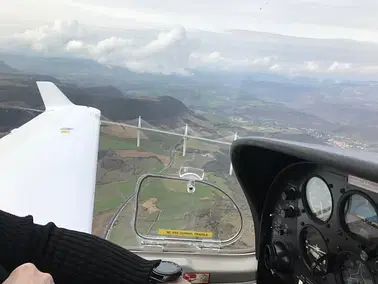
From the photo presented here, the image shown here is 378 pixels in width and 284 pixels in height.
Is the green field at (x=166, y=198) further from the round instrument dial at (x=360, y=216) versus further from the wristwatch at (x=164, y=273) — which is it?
the wristwatch at (x=164, y=273)

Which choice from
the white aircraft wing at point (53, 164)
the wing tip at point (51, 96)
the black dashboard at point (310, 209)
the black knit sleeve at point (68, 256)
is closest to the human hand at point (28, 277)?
the black knit sleeve at point (68, 256)

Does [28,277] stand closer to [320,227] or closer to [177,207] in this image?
[320,227]

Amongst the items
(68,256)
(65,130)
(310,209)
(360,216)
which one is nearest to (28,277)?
(68,256)

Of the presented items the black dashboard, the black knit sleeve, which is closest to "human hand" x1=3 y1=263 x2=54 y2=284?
the black knit sleeve

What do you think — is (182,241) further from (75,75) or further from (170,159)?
(75,75)

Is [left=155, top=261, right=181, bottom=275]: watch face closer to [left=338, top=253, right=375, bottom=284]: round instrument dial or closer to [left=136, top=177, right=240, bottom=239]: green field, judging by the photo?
[left=338, top=253, right=375, bottom=284]: round instrument dial

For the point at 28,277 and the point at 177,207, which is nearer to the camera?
the point at 28,277

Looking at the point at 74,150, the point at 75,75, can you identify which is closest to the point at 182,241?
the point at 74,150
